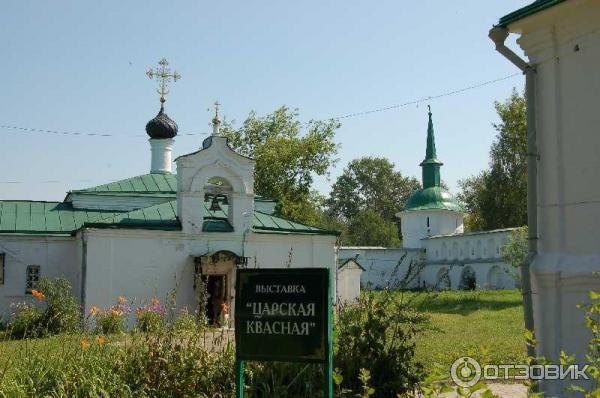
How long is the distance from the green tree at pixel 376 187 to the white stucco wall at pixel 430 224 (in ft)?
53.7

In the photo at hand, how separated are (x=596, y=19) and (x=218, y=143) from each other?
14.7 meters

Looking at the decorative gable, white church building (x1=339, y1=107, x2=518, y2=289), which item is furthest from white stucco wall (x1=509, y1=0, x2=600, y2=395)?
white church building (x1=339, y1=107, x2=518, y2=289)

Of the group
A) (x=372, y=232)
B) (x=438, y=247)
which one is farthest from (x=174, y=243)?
(x=372, y=232)

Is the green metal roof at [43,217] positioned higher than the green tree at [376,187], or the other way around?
the green tree at [376,187]

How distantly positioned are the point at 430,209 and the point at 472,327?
33.6 m

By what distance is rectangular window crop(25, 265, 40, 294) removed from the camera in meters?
20.2

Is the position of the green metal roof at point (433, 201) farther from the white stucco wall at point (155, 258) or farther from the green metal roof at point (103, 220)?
the white stucco wall at point (155, 258)

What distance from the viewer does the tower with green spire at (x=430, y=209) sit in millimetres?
52375

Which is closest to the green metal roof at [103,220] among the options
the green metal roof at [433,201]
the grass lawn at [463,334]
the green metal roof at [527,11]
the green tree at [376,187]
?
the grass lawn at [463,334]

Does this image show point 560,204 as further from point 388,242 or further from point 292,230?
point 388,242

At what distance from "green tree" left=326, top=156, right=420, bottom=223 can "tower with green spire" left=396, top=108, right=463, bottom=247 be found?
638 inches

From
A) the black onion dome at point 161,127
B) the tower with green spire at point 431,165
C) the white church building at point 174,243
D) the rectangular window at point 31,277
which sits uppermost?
the tower with green spire at point 431,165

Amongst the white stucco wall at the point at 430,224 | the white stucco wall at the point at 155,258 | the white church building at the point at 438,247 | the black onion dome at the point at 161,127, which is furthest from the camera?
the white stucco wall at the point at 430,224

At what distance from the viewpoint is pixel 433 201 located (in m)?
52.3
